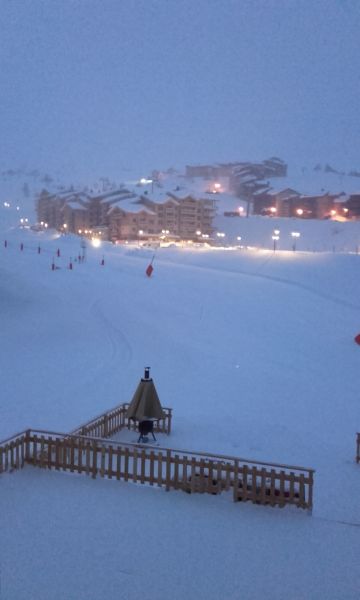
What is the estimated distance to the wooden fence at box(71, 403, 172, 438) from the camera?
11.9 metres

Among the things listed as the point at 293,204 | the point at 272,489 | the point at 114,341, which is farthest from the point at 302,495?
the point at 293,204

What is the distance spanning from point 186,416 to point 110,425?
10.2ft

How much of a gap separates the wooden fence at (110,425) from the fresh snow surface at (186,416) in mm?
564

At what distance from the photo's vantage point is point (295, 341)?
2795 cm

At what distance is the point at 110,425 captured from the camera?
13055mm

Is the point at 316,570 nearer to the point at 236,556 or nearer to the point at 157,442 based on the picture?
the point at 236,556

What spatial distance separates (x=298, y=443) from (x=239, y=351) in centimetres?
1169

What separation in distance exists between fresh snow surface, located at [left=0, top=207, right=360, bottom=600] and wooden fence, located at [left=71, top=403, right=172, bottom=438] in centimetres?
56

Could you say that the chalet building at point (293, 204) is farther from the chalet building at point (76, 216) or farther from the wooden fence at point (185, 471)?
the wooden fence at point (185, 471)

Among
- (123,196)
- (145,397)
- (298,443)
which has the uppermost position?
(123,196)

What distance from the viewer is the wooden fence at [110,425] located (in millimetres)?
11894

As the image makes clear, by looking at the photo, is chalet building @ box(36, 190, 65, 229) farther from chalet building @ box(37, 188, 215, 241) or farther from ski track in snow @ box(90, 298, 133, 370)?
ski track in snow @ box(90, 298, 133, 370)

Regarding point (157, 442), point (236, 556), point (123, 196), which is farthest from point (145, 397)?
point (123, 196)

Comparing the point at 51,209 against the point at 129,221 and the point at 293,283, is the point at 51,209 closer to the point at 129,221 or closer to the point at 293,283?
the point at 129,221
